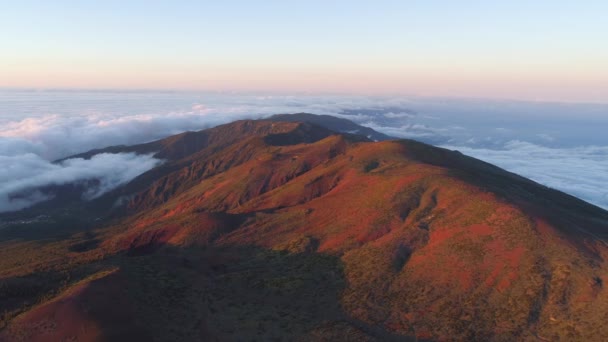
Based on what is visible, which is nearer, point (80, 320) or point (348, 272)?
point (80, 320)

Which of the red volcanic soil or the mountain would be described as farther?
the mountain

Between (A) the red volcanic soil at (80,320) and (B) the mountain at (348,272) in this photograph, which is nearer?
(A) the red volcanic soil at (80,320)

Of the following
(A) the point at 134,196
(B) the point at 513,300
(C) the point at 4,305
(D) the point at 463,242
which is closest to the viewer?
(C) the point at 4,305

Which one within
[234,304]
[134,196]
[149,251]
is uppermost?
[234,304]

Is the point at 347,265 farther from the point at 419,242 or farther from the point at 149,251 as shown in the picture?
the point at 149,251

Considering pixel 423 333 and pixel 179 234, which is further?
pixel 179 234

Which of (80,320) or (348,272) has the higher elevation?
(80,320)

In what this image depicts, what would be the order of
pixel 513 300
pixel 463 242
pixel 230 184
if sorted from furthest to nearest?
pixel 230 184, pixel 463 242, pixel 513 300

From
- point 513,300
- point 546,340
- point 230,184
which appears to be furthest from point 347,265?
point 230,184
